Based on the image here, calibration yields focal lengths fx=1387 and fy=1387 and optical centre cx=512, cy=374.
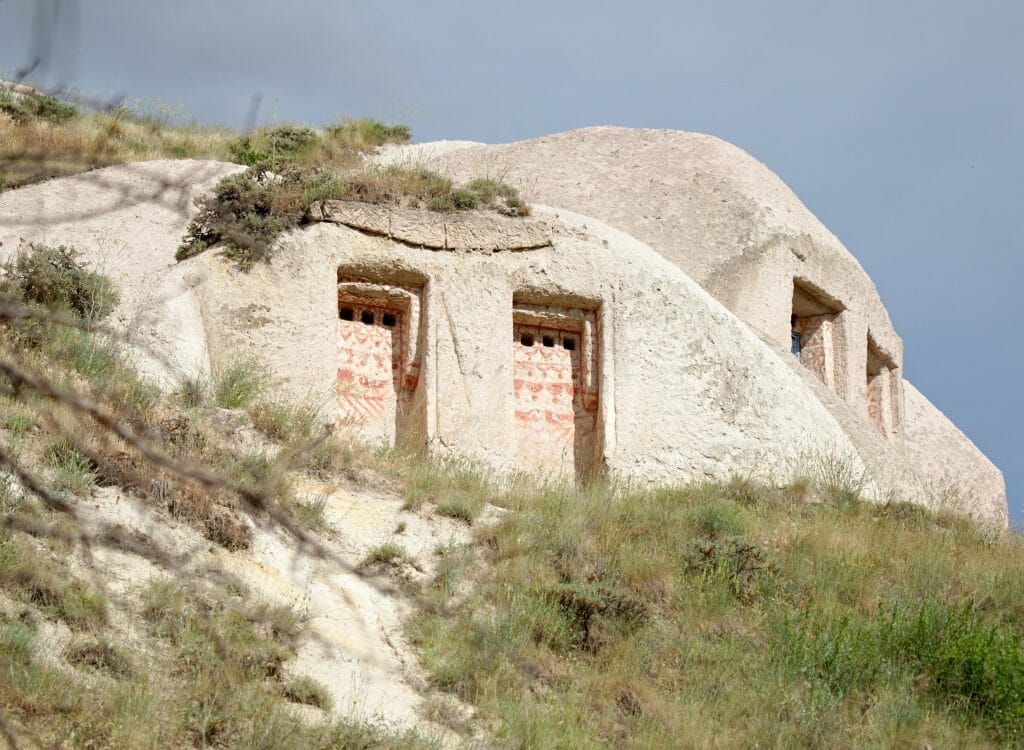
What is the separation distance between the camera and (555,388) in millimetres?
14586

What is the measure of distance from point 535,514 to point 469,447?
65.6 inches

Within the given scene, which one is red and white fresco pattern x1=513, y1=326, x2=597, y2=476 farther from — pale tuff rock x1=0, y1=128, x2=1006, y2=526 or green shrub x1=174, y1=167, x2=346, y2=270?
green shrub x1=174, y1=167, x2=346, y2=270

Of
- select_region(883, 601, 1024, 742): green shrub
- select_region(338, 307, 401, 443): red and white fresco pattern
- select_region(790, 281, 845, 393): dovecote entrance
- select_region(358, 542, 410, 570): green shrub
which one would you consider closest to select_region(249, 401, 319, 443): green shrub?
select_region(338, 307, 401, 443): red and white fresco pattern

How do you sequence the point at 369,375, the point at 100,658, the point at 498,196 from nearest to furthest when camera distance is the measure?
the point at 100,658 < the point at 369,375 < the point at 498,196

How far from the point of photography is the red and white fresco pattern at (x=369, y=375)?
13688 millimetres

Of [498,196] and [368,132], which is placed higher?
[368,132]

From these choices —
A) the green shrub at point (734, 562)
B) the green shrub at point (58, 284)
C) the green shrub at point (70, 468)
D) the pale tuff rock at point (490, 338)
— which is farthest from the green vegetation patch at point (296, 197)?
the green shrub at point (734, 562)

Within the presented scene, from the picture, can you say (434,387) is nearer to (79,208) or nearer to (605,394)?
(605,394)

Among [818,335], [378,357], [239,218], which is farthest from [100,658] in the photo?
[818,335]

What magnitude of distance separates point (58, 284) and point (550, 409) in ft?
16.9

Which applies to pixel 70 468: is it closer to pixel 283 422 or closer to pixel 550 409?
pixel 283 422

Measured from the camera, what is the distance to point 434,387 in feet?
44.9

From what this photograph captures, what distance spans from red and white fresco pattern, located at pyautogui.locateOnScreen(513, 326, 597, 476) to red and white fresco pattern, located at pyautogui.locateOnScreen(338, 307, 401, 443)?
1305 mm

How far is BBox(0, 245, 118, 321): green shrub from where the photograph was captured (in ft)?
45.3
